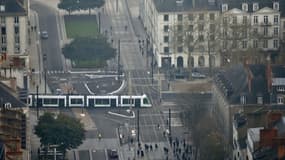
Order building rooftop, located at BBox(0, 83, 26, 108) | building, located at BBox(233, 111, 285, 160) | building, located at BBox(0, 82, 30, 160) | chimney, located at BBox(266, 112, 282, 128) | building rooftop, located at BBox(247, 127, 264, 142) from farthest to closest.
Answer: building rooftop, located at BBox(0, 83, 26, 108), chimney, located at BBox(266, 112, 282, 128), building rooftop, located at BBox(247, 127, 264, 142), building, located at BBox(233, 111, 285, 160), building, located at BBox(0, 82, 30, 160)

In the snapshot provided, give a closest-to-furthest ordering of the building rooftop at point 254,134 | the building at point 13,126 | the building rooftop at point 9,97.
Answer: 1. the building at point 13,126
2. the building rooftop at point 254,134
3. the building rooftop at point 9,97

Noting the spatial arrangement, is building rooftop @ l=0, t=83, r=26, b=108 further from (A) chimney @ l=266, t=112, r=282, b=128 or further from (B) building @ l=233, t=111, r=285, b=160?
(A) chimney @ l=266, t=112, r=282, b=128

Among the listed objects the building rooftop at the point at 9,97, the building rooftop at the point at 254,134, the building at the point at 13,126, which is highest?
the building rooftop at the point at 9,97

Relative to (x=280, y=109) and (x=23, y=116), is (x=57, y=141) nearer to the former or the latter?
(x=23, y=116)

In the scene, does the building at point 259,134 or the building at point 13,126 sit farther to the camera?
the building at point 259,134

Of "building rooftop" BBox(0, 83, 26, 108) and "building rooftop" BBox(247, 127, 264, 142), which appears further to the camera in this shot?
"building rooftop" BBox(0, 83, 26, 108)

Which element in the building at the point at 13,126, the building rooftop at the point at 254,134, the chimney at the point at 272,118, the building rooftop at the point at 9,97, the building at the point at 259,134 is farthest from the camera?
the building rooftop at the point at 9,97

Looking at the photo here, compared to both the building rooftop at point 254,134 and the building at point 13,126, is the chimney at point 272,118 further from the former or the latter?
the building at point 13,126

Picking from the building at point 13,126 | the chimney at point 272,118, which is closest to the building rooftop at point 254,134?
the chimney at point 272,118

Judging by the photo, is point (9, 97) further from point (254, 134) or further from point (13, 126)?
point (254, 134)

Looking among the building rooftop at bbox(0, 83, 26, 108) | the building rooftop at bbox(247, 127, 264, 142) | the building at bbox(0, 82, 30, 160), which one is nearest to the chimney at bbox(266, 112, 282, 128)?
the building rooftop at bbox(247, 127, 264, 142)

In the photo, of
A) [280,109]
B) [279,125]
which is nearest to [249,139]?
[279,125]
